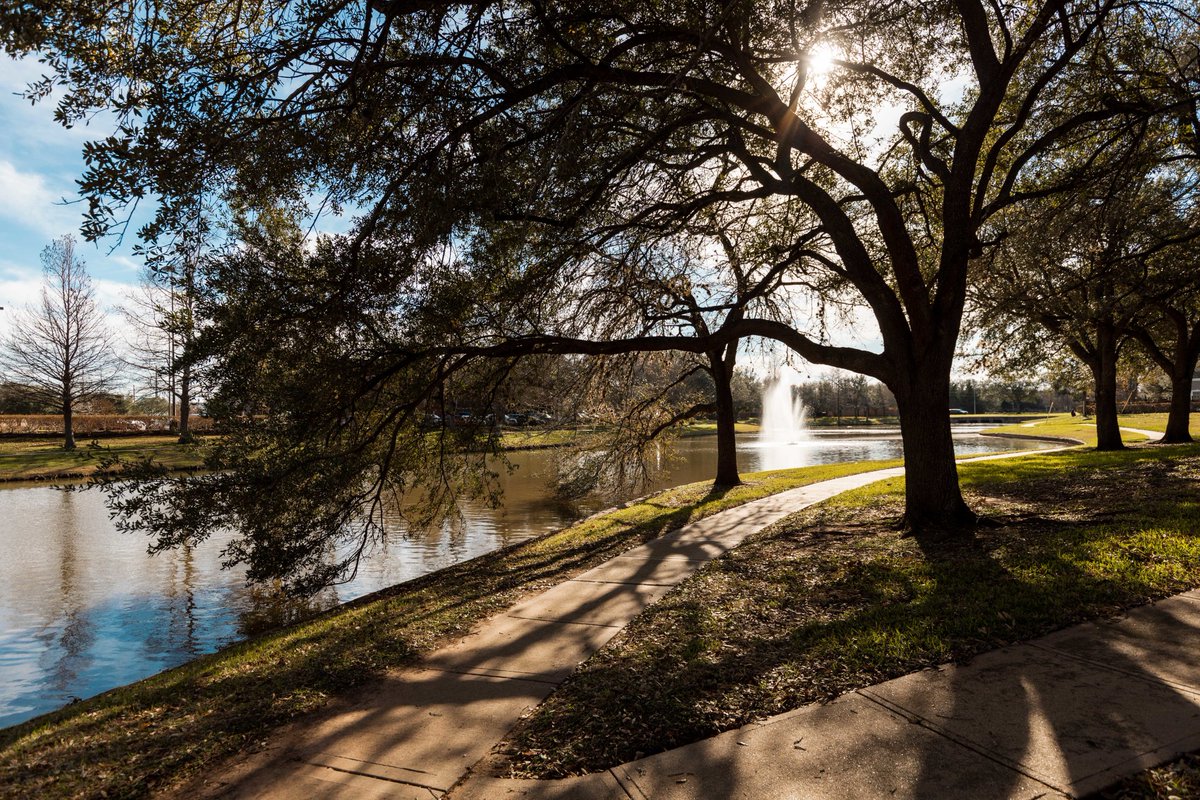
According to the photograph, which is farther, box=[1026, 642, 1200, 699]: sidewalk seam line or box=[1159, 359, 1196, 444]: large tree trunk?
box=[1159, 359, 1196, 444]: large tree trunk

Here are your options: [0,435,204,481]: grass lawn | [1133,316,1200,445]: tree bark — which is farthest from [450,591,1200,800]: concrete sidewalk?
[0,435,204,481]: grass lawn

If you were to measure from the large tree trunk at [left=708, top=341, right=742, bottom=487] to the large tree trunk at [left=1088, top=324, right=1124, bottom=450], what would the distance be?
419 inches

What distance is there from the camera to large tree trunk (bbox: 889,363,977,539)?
8117 mm

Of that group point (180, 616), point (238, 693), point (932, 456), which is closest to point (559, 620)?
point (238, 693)

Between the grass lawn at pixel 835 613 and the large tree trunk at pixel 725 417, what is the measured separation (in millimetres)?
7792

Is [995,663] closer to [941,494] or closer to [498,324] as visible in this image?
[941,494]

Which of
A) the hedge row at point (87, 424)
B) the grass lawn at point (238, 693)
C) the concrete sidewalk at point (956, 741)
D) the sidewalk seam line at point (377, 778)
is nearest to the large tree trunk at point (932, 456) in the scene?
the concrete sidewalk at point (956, 741)

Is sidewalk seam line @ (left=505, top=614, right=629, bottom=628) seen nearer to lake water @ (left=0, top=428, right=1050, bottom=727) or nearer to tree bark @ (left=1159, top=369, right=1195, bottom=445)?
lake water @ (left=0, top=428, right=1050, bottom=727)

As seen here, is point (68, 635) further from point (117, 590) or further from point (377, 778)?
point (377, 778)

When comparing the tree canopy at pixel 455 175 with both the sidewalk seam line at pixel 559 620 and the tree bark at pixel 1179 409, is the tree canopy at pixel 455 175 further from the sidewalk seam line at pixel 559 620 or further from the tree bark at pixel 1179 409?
the tree bark at pixel 1179 409

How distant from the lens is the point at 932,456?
8164 millimetres

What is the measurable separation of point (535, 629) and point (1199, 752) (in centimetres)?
449

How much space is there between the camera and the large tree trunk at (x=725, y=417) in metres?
16.9

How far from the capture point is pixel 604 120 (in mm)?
7457
